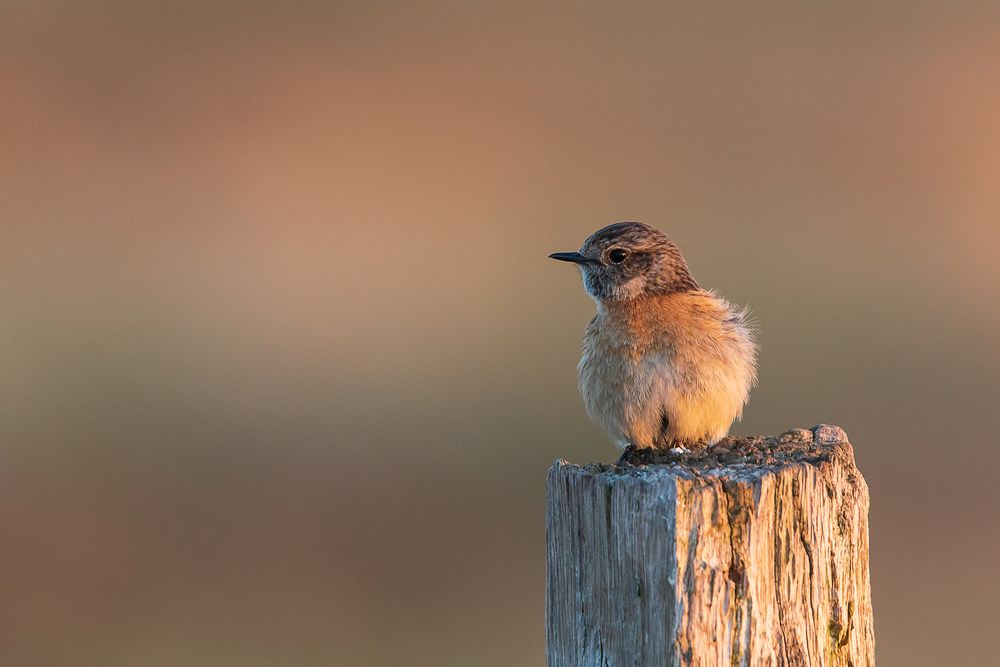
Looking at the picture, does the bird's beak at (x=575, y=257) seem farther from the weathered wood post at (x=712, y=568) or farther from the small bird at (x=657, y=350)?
the weathered wood post at (x=712, y=568)

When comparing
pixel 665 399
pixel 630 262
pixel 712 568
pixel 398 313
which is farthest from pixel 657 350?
pixel 398 313

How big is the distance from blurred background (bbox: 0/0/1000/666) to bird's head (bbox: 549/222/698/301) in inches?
A: 170

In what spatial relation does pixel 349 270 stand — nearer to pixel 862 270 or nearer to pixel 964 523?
pixel 862 270

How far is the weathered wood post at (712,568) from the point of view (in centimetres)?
367

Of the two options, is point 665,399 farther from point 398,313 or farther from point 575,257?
point 398,313

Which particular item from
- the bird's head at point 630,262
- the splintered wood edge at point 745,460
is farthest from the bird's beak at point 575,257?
the splintered wood edge at point 745,460

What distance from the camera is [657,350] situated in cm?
645

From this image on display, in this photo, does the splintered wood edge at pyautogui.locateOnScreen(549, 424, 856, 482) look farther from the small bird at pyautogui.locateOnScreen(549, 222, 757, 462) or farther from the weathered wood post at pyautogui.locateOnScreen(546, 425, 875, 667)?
the small bird at pyautogui.locateOnScreen(549, 222, 757, 462)

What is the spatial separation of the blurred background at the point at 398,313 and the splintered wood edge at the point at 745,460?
18.8 feet

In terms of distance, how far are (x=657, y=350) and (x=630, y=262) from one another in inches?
29.6

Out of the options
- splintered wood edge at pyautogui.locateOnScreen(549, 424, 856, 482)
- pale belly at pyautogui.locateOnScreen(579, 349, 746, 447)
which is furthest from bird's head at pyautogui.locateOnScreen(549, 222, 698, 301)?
splintered wood edge at pyautogui.locateOnScreen(549, 424, 856, 482)

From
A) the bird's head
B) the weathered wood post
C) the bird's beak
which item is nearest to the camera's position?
the weathered wood post

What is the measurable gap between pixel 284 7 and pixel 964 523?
19410 millimetres

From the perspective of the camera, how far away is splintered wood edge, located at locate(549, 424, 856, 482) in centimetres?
389
